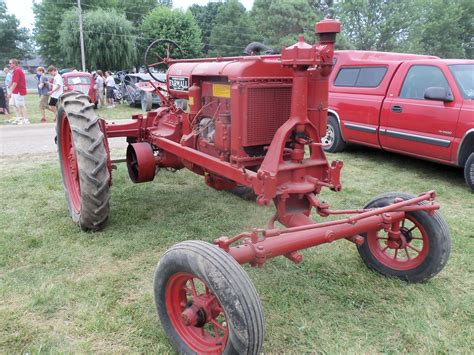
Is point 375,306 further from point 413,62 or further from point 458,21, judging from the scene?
point 458,21

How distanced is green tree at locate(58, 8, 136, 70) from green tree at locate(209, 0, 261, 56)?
18.3 metres

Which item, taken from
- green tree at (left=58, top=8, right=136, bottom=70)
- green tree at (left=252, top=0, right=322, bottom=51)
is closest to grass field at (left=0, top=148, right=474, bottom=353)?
green tree at (left=58, top=8, right=136, bottom=70)

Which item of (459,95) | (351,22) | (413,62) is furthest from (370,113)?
(351,22)

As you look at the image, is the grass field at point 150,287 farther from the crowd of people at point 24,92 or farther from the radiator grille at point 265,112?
the crowd of people at point 24,92

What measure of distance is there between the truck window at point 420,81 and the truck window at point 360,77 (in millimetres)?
527

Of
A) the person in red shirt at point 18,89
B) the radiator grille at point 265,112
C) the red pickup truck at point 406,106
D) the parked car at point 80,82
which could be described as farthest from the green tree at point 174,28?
the radiator grille at point 265,112

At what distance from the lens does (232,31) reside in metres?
52.3

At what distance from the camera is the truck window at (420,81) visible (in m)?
5.93

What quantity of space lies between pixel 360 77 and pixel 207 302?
5.93m

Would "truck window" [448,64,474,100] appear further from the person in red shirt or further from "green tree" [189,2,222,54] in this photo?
"green tree" [189,2,222,54]

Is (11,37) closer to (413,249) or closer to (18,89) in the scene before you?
(18,89)

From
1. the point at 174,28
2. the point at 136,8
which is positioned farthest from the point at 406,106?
the point at 136,8

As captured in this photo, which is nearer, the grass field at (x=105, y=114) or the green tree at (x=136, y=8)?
the grass field at (x=105, y=114)

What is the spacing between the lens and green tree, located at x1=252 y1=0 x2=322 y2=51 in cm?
4572
